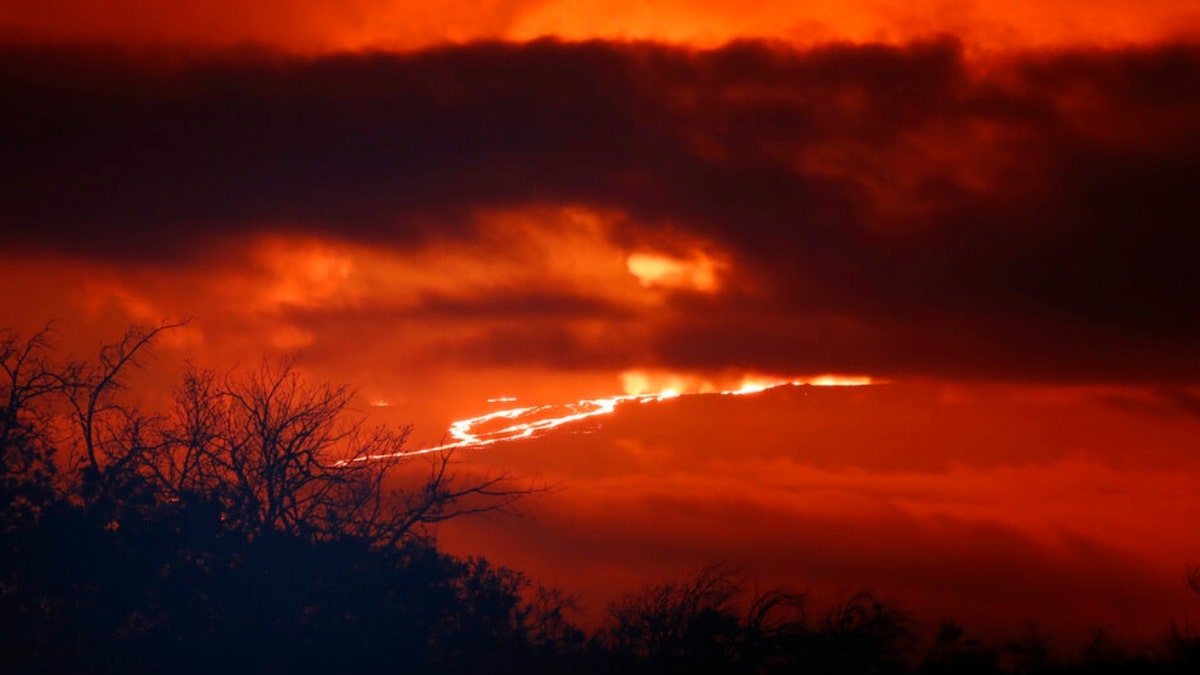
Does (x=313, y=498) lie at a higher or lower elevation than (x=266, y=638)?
higher

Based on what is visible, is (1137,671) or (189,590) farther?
(1137,671)

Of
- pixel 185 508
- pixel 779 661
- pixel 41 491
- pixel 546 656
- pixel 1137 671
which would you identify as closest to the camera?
pixel 41 491

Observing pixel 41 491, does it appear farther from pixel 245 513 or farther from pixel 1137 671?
pixel 1137 671

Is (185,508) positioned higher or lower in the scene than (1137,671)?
higher

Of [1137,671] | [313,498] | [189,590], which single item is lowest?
[1137,671]

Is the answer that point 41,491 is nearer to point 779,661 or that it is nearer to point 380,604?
point 380,604

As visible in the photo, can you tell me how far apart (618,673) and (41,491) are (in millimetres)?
12536

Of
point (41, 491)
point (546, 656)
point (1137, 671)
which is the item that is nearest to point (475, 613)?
point (546, 656)

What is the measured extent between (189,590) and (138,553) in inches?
45.8

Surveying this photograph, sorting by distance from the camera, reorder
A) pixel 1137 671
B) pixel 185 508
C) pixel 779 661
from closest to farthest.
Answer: pixel 185 508 < pixel 779 661 < pixel 1137 671

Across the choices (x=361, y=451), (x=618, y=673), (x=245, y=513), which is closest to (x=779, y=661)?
(x=618, y=673)

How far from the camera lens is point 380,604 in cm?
2812

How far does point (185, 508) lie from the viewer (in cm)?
2769

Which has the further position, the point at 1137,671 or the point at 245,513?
the point at 1137,671
